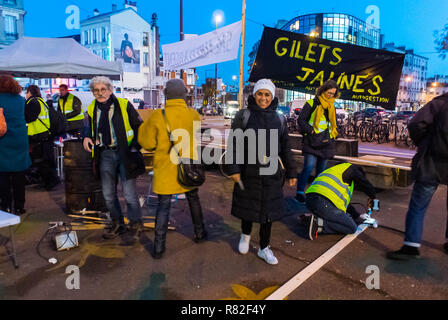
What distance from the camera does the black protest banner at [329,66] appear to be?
6.48 m

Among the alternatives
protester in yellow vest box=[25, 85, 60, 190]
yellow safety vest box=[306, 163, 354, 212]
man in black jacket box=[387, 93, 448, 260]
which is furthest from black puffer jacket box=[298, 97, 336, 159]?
protester in yellow vest box=[25, 85, 60, 190]

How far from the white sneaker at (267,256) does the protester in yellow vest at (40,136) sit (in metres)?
4.70

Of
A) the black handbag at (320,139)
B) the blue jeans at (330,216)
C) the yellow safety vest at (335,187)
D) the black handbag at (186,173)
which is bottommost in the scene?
the blue jeans at (330,216)

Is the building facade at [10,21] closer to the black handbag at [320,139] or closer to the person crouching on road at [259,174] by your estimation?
the black handbag at [320,139]

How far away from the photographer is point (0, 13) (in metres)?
34.2

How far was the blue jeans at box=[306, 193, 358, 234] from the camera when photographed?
424cm

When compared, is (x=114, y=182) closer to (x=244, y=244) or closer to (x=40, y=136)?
(x=244, y=244)

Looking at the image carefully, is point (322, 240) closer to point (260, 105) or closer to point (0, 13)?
point (260, 105)

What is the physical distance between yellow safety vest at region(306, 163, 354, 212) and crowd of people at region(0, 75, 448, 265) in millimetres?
13

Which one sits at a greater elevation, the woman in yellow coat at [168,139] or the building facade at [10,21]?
the building facade at [10,21]

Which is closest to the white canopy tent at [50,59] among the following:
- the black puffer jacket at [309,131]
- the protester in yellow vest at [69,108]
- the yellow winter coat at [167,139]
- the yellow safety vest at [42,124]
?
the protester in yellow vest at [69,108]

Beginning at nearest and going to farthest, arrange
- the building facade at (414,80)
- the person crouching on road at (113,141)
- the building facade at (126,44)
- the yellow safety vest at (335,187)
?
the person crouching on road at (113,141) < the yellow safety vest at (335,187) < the building facade at (126,44) < the building facade at (414,80)

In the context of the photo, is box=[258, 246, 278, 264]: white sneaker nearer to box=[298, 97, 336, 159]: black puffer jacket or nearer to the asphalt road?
the asphalt road

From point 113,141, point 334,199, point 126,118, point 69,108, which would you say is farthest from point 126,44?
point 334,199
